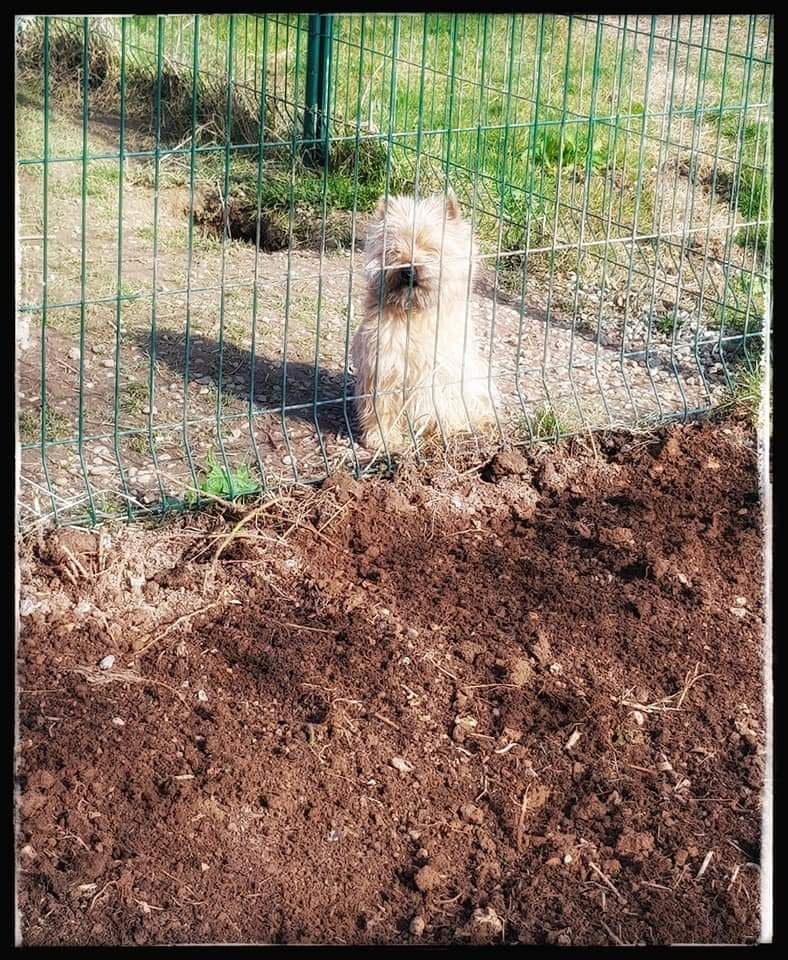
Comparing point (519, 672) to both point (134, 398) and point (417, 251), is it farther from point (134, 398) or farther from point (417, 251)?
point (134, 398)

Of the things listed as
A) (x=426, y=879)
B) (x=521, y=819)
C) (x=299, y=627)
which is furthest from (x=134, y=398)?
(x=426, y=879)

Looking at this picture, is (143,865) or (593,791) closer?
(143,865)

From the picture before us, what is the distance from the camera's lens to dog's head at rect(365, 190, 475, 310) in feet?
17.2

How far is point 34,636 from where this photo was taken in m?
4.21

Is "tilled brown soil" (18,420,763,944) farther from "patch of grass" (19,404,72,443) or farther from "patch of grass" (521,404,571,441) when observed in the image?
"patch of grass" (19,404,72,443)

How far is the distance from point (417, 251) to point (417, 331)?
1.20 feet

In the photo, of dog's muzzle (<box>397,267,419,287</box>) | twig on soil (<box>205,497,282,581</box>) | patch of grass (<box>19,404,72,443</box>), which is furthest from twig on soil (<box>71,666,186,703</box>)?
dog's muzzle (<box>397,267,419,287</box>)

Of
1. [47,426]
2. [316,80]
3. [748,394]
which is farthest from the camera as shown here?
[316,80]

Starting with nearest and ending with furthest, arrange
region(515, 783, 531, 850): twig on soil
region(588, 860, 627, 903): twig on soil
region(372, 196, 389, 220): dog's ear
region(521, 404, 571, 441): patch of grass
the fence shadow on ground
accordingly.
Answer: region(588, 860, 627, 903): twig on soil
region(515, 783, 531, 850): twig on soil
region(372, 196, 389, 220): dog's ear
region(521, 404, 571, 441): patch of grass
the fence shadow on ground

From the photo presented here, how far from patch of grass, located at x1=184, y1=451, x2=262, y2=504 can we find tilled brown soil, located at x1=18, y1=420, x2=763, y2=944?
12 cm

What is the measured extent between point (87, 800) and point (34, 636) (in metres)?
0.83

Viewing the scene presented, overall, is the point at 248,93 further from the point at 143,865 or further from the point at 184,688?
the point at 143,865

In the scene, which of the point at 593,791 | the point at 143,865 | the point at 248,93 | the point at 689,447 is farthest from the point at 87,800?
the point at 248,93

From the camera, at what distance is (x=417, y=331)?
5469 millimetres
